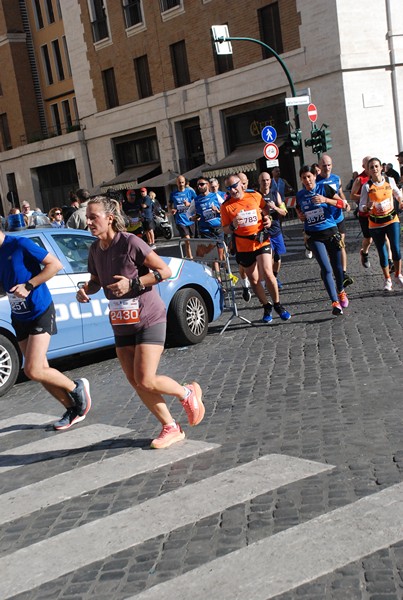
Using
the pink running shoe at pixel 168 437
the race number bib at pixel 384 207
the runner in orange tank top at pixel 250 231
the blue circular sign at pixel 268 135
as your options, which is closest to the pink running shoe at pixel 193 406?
the pink running shoe at pixel 168 437

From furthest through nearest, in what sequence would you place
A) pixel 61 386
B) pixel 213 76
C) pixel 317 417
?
pixel 213 76
pixel 61 386
pixel 317 417

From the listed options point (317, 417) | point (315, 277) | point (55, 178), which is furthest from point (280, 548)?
point (55, 178)

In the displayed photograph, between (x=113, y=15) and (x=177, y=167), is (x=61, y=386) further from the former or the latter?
(x=113, y=15)

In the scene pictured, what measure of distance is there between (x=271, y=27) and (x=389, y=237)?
73.7ft

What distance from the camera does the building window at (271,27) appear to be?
3228 cm

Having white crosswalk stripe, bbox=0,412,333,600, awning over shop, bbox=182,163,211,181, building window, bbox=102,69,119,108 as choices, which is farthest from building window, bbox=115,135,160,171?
white crosswalk stripe, bbox=0,412,333,600

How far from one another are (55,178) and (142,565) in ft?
147

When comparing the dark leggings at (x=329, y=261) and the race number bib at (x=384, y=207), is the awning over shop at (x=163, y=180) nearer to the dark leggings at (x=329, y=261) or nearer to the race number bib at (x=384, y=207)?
the race number bib at (x=384, y=207)

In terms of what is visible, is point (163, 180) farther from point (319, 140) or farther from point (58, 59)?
point (58, 59)

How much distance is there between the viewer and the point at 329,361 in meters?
8.54

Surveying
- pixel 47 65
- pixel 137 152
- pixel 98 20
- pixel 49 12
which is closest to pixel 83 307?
pixel 137 152

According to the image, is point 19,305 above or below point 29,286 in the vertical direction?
below

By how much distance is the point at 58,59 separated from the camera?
48.1 meters

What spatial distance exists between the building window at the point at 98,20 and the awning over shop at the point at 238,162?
34.3ft
